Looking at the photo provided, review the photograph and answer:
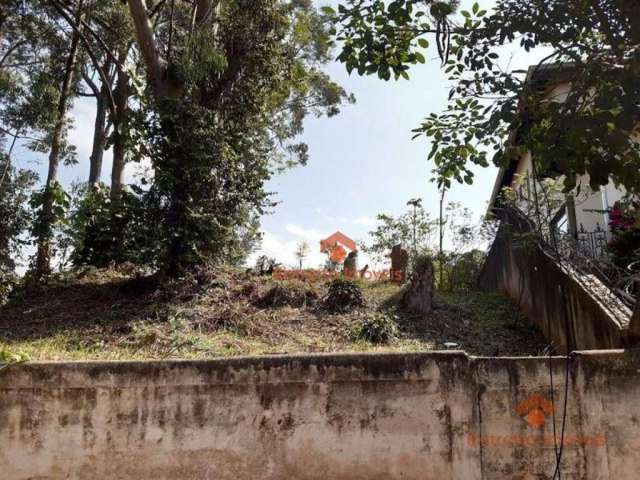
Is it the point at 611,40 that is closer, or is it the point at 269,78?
the point at 611,40

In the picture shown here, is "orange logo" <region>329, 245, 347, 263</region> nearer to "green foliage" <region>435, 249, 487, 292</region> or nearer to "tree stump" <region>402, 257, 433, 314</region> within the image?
"green foliage" <region>435, 249, 487, 292</region>

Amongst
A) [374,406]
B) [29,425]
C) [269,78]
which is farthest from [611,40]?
[269,78]

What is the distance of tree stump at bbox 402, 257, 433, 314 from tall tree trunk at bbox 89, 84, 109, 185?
34.8 ft

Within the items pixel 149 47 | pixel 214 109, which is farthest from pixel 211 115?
pixel 149 47

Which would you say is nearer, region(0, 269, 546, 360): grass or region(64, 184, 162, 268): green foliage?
region(0, 269, 546, 360): grass

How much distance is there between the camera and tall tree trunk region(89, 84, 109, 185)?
15.5 m

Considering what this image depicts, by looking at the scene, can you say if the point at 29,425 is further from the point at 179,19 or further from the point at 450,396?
the point at 179,19

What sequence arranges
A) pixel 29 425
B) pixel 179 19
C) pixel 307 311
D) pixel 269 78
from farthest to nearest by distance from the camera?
pixel 179 19 < pixel 269 78 < pixel 307 311 < pixel 29 425

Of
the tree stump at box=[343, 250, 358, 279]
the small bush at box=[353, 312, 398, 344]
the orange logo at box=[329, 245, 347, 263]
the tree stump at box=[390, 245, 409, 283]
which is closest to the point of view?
the small bush at box=[353, 312, 398, 344]

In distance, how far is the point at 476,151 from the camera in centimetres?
429

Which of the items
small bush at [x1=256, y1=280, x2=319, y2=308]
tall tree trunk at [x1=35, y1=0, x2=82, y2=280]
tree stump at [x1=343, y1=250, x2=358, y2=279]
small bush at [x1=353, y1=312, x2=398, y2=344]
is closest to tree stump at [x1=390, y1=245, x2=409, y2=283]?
tree stump at [x1=343, y1=250, x2=358, y2=279]

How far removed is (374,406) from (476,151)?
7.08 feet

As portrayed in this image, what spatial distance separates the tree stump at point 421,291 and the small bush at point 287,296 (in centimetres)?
143

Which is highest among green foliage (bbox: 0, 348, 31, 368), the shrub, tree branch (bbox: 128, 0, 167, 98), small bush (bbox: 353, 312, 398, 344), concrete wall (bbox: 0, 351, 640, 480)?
tree branch (bbox: 128, 0, 167, 98)
